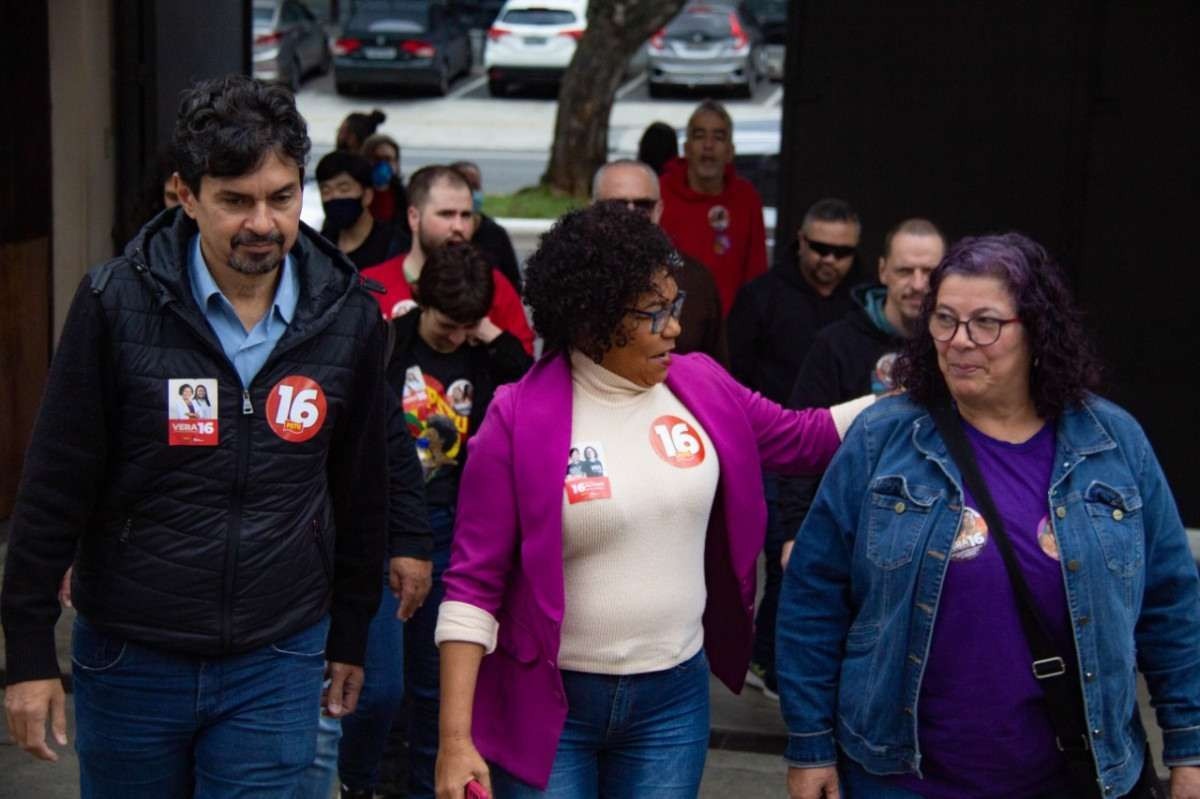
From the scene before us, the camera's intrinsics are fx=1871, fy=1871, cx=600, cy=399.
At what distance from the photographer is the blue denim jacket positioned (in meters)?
3.61

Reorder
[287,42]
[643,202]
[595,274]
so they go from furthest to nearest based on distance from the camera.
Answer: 1. [287,42]
2. [643,202]
3. [595,274]

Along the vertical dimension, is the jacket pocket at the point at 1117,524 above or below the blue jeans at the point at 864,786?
above

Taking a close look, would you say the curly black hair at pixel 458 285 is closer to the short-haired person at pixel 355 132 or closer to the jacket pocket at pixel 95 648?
the jacket pocket at pixel 95 648

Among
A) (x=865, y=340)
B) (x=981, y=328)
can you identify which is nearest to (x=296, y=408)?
(x=981, y=328)

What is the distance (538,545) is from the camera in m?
3.75

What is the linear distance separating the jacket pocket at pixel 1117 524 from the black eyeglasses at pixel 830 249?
3.38 m

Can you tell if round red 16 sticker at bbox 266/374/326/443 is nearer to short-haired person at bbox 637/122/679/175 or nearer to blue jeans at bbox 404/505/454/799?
blue jeans at bbox 404/505/454/799

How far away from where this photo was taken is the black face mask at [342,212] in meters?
7.59

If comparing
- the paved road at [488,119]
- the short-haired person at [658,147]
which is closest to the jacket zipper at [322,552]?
the short-haired person at [658,147]

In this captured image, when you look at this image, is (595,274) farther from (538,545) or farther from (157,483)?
(157,483)

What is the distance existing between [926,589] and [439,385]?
214 cm

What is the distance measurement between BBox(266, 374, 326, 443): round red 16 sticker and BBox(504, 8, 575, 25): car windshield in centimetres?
3141

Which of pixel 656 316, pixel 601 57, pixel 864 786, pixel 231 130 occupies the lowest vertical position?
pixel 601 57

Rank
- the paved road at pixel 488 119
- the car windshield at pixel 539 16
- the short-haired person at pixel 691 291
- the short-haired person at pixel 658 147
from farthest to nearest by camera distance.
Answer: the car windshield at pixel 539 16
the paved road at pixel 488 119
the short-haired person at pixel 658 147
the short-haired person at pixel 691 291
